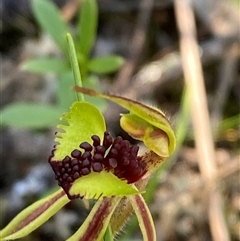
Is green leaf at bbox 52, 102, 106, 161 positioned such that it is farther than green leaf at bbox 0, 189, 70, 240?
No

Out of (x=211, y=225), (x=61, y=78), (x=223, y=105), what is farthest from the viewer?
(x=223, y=105)

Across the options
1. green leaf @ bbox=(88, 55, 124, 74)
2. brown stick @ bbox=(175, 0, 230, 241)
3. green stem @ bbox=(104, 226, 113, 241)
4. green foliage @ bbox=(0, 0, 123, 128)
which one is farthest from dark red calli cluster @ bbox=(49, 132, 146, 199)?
brown stick @ bbox=(175, 0, 230, 241)

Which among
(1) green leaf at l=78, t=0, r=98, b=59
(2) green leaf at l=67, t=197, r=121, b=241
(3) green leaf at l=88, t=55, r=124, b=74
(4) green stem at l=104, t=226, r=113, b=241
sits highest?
(1) green leaf at l=78, t=0, r=98, b=59

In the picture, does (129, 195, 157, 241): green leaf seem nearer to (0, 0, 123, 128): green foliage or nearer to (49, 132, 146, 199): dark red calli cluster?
(49, 132, 146, 199): dark red calli cluster

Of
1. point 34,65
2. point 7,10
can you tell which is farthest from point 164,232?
point 7,10

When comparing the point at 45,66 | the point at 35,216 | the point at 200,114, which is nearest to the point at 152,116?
the point at 35,216

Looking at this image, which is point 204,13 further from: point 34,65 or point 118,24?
point 34,65
